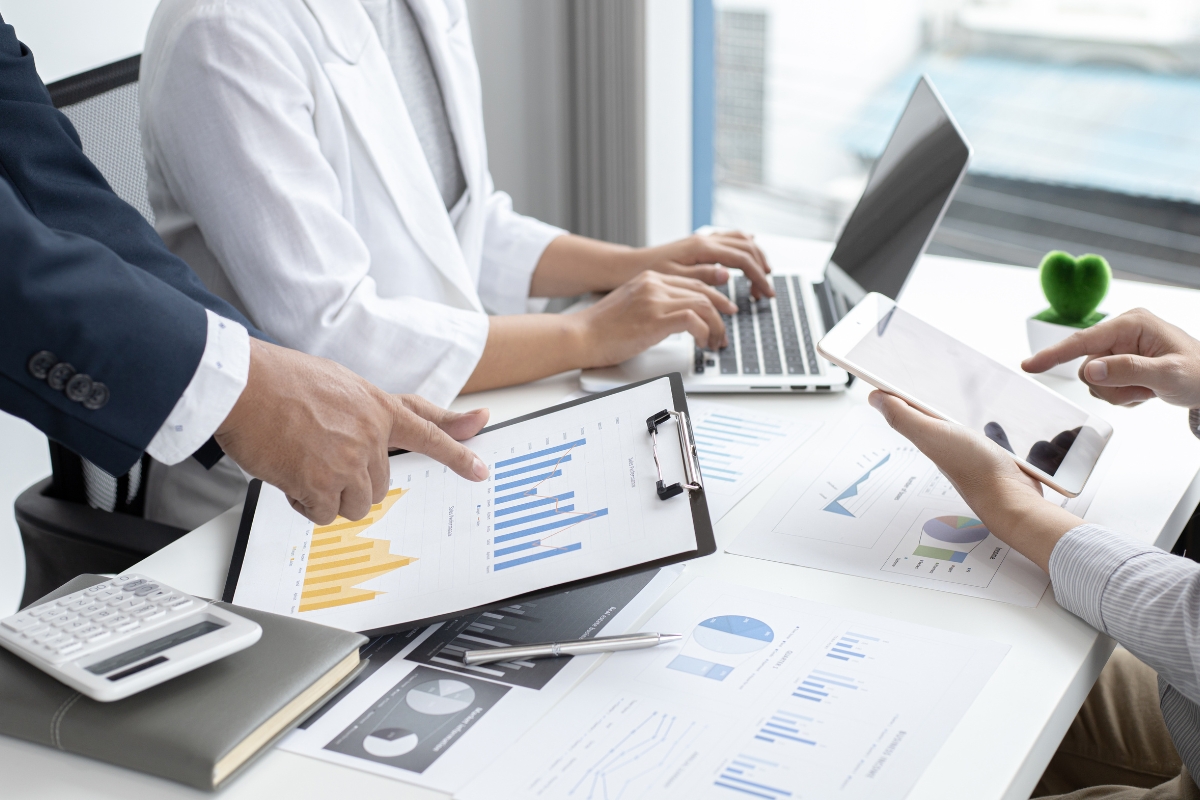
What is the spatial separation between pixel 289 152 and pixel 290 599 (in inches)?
19.1

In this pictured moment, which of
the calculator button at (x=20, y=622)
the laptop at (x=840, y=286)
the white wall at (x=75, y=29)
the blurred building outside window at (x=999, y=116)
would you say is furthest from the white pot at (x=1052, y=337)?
the blurred building outside window at (x=999, y=116)

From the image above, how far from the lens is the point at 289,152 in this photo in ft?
3.37

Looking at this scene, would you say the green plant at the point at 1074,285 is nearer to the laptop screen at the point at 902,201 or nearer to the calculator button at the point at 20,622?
the laptop screen at the point at 902,201

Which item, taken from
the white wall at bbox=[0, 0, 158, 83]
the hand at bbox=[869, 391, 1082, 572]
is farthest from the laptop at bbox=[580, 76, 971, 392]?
the white wall at bbox=[0, 0, 158, 83]

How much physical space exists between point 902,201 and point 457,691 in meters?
0.85

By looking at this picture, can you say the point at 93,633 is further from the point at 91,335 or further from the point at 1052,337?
the point at 1052,337

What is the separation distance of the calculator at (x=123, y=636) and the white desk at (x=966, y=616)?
2.3 inches

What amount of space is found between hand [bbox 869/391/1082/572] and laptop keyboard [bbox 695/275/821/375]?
0.95 ft

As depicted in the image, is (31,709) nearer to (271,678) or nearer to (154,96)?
(271,678)

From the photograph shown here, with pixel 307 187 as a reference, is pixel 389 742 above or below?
below

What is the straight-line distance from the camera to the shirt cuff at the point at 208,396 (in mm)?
680

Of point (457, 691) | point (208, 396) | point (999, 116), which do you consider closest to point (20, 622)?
point (208, 396)

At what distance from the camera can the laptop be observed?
112cm

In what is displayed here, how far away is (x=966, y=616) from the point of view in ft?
2.37
